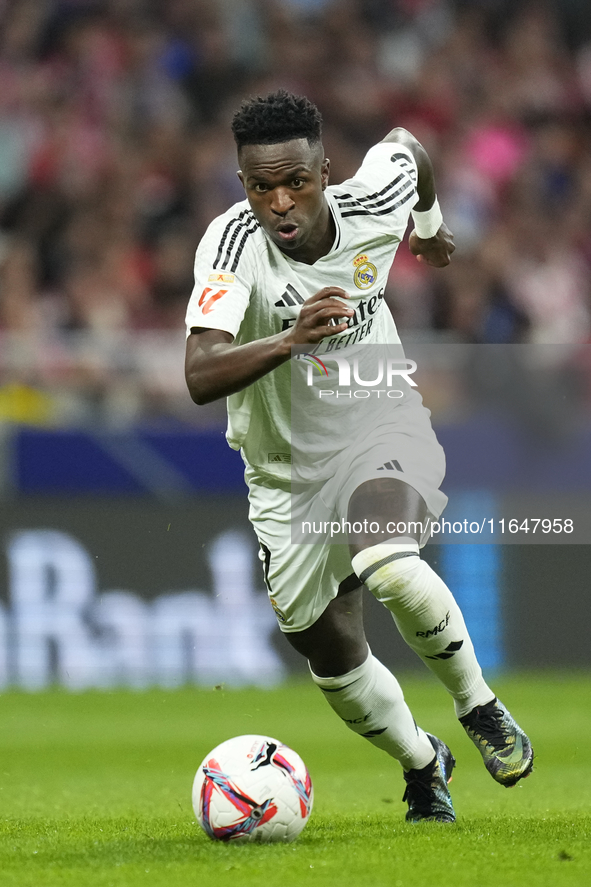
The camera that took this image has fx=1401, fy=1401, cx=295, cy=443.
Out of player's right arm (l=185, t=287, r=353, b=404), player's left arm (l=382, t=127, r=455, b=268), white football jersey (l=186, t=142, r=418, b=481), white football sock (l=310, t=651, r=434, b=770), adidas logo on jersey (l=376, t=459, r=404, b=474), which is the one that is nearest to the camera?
player's right arm (l=185, t=287, r=353, b=404)

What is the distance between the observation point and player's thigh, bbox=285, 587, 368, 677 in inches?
195

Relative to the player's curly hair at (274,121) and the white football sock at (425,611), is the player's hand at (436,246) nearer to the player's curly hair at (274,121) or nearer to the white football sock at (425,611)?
the player's curly hair at (274,121)

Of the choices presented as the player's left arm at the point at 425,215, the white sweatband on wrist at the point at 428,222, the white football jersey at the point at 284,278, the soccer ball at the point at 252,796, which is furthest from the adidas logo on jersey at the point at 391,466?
the white sweatband on wrist at the point at 428,222

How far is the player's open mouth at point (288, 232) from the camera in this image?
4.50 m

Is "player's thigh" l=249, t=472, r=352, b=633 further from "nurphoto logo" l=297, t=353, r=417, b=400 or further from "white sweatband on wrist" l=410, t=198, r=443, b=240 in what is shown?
"white sweatband on wrist" l=410, t=198, r=443, b=240

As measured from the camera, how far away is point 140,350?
9242mm

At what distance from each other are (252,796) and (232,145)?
871cm

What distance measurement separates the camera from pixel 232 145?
40.2ft

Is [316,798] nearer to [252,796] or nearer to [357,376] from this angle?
[252,796]

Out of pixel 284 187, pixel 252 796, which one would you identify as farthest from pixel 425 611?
pixel 284 187

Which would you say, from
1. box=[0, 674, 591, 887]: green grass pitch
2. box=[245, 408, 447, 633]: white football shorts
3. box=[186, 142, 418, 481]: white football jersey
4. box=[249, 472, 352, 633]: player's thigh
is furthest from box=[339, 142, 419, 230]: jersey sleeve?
box=[0, 674, 591, 887]: green grass pitch

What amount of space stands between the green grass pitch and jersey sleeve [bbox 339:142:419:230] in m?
2.14

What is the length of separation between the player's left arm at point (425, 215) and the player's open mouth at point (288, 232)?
3.17ft

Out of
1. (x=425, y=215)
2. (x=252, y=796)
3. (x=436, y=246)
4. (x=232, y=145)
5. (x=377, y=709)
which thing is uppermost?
(x=232, y=145)
